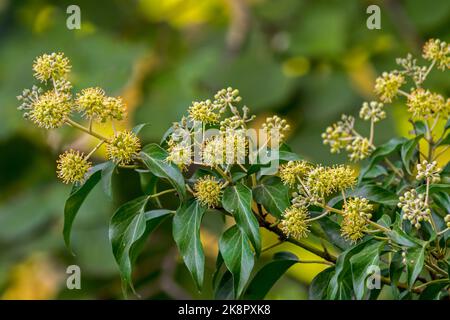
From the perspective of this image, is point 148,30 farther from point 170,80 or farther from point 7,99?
point 7,99

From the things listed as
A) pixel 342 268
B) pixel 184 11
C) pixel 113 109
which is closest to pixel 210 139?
pixel 113 109

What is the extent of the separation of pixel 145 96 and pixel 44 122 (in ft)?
6.52

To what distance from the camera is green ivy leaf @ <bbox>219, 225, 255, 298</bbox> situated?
3.67 feet

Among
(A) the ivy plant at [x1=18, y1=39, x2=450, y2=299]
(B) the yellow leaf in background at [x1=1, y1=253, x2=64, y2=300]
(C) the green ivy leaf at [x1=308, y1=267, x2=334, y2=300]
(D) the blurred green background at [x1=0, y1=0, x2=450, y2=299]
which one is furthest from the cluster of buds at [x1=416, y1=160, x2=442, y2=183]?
(B) the yellow leaf in background at [x1=1, y1=253, x2=64, y2=300]

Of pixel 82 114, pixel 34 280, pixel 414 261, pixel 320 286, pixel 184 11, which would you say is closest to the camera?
pixel 414 261

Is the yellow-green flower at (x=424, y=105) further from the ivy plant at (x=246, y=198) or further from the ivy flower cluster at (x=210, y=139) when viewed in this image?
the ivy flower cluster at (x=210, y=139)

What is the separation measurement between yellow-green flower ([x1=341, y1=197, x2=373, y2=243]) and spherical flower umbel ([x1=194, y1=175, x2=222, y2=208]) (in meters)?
0.17

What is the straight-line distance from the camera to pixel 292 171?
1157 mm

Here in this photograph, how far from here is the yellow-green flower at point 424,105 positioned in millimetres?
1289

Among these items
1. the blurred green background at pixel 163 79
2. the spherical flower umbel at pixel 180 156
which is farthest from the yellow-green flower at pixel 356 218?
the blurred green background at pixel 163 79

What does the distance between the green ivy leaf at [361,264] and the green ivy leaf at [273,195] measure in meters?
0.12

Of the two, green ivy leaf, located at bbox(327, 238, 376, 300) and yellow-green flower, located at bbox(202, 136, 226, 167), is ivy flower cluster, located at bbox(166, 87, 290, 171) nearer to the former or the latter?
yellow-green flower, located at bbox(202, 136, 226, 167)

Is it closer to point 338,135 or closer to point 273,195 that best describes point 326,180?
point 273,195

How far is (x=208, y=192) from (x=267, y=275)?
0.26 metres
